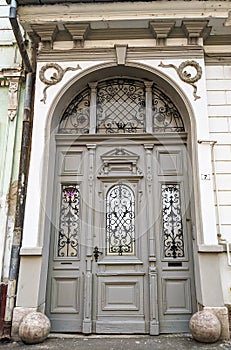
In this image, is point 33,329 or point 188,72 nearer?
point 33,329

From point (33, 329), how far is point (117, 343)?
3.73 ft

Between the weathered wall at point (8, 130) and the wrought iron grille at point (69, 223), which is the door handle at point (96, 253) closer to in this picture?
the wrought iron grille at point (69, 223)

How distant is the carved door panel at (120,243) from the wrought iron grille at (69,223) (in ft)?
1.14

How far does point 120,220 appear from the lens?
17.1 ft

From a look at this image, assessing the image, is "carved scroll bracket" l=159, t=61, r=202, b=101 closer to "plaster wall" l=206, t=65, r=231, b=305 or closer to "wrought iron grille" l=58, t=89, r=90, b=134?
"plaster wall" l=206, t=65, r=231, b=305

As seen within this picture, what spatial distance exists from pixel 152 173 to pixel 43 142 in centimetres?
192

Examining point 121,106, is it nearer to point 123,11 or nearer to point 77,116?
point 77,116

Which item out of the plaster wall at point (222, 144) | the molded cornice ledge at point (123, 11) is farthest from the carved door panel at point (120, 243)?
the molded cornice ledge at point (123, 11)

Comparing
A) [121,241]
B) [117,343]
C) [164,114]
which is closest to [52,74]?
[164,114]

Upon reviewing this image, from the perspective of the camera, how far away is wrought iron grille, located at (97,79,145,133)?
568 centimetres

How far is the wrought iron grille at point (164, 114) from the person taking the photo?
5672mm

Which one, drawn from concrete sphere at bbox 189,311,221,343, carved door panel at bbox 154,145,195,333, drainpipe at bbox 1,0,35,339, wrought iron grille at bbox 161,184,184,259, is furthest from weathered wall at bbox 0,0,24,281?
concrete sphere at bbox 189,311,221,343

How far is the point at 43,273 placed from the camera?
4.77 meters

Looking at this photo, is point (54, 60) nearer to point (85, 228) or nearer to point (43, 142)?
point (43, 142)
